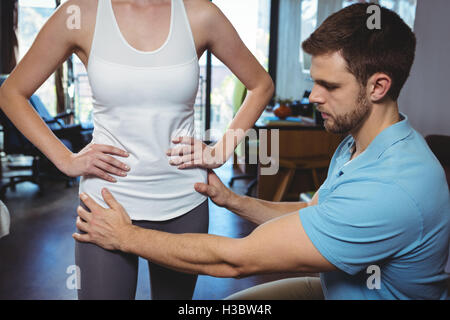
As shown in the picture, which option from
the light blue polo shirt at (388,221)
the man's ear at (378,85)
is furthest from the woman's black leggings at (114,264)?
the man's ear at (378,85)

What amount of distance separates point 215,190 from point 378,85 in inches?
20.1

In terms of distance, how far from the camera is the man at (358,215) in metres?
0.95

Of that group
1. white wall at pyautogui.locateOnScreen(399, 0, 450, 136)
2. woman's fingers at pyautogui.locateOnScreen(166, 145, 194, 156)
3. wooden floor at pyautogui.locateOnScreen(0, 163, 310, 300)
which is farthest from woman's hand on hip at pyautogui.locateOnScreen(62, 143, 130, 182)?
white wall at pyautogui.locateOnScreen(399, 0, 450, 136)

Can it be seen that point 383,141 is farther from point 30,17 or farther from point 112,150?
point 30,17

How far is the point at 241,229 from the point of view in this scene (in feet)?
11.6

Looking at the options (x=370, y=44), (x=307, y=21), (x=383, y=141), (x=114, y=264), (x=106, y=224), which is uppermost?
(x=307, y=21)

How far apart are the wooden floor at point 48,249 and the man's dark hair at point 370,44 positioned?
177cm

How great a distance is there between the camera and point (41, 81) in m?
1.18

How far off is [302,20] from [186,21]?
505 centimetres

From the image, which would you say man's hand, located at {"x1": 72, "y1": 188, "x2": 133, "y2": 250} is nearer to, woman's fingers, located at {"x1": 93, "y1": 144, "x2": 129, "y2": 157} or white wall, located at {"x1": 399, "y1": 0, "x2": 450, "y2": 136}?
woman's fingers, located at {"x1": 93, "y1": 144, "x2": 129, "y2": 157}

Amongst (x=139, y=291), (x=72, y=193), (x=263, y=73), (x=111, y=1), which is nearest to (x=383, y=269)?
(x=263, y=73)

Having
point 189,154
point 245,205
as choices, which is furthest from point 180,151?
point 245,205

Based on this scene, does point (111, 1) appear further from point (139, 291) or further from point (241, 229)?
point (241, 229)

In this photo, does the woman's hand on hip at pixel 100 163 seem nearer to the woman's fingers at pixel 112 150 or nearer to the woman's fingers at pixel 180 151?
the woman's fingers at pixel 112 150
